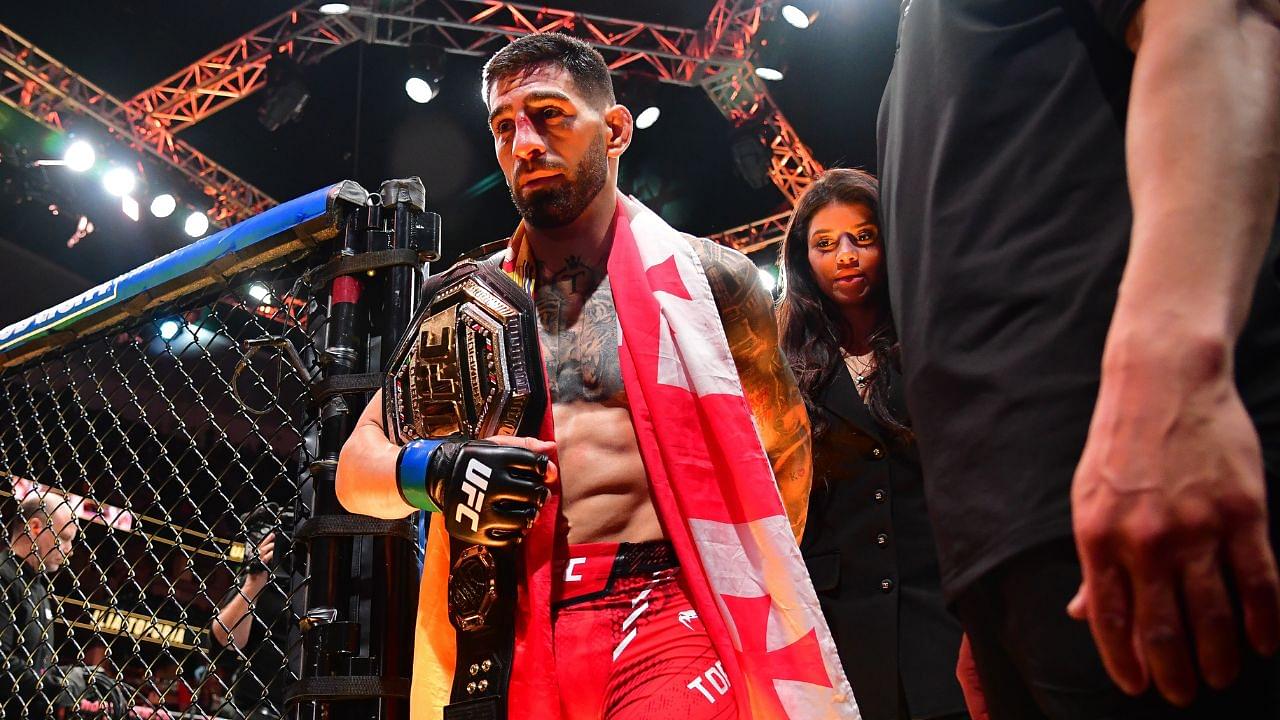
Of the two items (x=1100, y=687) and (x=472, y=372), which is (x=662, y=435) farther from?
(x=1100, y=687)

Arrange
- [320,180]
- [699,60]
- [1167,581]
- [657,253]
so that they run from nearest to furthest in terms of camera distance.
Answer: [1167,581] < [657,253] < [699,60] < [320,180]

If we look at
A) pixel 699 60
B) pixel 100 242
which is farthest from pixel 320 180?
pixel 699 60

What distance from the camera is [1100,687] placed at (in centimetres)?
60

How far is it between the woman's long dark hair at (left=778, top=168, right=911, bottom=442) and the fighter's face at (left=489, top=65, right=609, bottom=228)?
58cm

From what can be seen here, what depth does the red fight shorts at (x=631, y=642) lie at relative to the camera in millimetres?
1454

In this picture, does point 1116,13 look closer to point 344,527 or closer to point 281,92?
point 344,527

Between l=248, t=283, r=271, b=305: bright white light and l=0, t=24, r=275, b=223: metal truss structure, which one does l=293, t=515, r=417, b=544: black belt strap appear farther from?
l=0, t=24, r=275, b=223: metal truss structure

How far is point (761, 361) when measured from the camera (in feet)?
6.32

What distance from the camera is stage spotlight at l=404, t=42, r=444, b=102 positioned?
7629 millimetres

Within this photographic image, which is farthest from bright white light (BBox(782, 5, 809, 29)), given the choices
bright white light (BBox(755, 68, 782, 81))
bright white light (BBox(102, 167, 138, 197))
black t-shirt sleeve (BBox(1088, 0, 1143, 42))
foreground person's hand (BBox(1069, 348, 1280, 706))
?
foreground person's hand (BBox(1069, 348, 1280, 706))

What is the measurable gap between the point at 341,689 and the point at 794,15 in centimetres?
652

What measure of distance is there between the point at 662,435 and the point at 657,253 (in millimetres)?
412

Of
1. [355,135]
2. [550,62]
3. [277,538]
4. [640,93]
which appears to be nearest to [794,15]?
[640,93]

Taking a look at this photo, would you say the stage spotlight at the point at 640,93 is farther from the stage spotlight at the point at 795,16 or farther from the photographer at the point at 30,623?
the photographer at the point at 30,623
